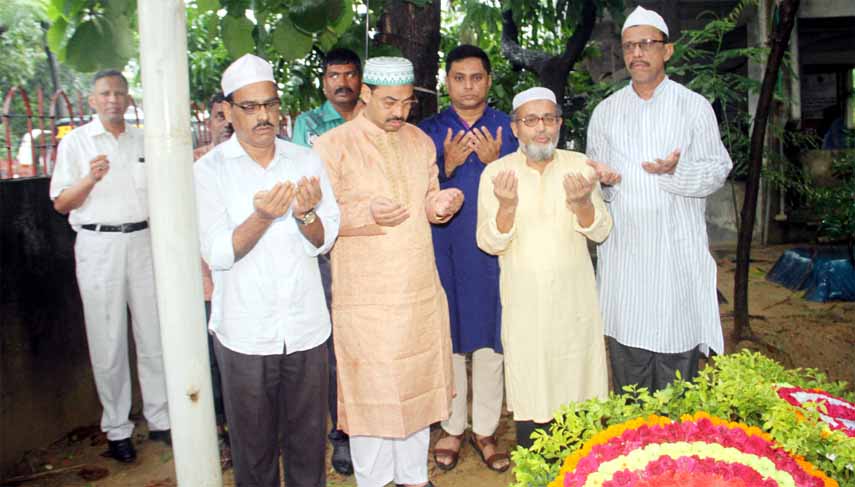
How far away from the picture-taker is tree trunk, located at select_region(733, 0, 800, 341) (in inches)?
214

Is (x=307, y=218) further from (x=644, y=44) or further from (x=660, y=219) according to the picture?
(x=644, y=44)

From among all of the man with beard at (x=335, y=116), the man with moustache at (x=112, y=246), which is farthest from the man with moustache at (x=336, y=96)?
the man with moustache at (x=112, y=246)

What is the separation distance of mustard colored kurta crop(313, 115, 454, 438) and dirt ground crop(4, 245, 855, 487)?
831 millimetres

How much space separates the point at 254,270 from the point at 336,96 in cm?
145

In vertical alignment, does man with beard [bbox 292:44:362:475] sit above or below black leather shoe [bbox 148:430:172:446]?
above

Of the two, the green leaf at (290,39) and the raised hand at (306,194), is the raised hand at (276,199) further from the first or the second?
the green leaf at (290,39)

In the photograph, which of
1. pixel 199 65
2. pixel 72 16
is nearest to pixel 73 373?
pixel 72 16

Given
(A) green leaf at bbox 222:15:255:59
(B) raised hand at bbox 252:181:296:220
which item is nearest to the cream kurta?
(B) raised hand at bbox 252:181:296:220

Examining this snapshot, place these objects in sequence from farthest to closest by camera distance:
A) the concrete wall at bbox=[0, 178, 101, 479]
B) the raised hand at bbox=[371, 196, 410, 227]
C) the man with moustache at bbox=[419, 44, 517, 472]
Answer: the concrete wall at bbox=[0, 178, 101, 479] → the man with moustache at bbox=[419, 44, 517, 472] → the raised hand at bbox=[371, 196, 410, 227]

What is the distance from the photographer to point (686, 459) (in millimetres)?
2238

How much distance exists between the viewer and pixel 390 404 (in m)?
3.38

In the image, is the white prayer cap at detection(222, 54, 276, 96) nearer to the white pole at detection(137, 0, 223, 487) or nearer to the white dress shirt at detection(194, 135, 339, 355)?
the white dress shirt at detection(194, 135, 339, 355)

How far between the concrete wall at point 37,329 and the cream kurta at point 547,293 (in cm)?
284

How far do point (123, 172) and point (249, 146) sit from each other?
1.71 metres
